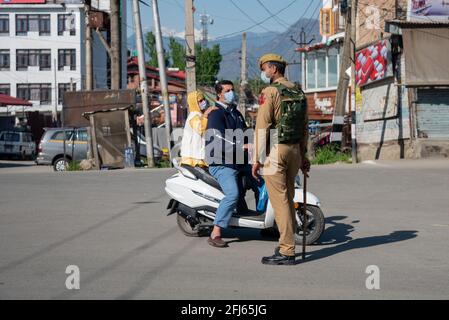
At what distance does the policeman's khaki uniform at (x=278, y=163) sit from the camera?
7.51 m

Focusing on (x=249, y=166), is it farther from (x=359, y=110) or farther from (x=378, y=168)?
(x=359, y=110)

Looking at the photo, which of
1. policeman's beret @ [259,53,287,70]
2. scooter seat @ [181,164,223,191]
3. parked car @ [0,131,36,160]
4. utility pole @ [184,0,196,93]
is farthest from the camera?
parked car @ [0,131,36,160]

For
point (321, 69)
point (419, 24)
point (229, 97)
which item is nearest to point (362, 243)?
point (229, 97)

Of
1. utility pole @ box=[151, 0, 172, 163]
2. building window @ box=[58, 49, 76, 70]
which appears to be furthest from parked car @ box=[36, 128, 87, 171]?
building window @ box=[58, 49, 76, 70]

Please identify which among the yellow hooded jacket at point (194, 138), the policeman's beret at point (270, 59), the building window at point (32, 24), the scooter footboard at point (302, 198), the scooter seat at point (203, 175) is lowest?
the scooter footboard at point (302, 198)

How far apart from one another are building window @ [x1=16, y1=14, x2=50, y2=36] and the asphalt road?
6392 cm

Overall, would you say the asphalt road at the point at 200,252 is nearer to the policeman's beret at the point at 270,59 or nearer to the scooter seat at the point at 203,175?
the scooter seat at the point at 203,175

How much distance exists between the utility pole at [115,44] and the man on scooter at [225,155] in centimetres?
2160

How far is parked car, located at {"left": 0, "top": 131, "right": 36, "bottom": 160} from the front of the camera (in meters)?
46.2

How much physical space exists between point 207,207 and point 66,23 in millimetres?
Result: 69857

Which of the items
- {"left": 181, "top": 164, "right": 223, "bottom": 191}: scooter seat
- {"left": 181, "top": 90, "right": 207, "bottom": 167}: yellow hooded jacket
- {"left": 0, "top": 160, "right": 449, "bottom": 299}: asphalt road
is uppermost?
{"left": 181, "top": 90, "right": 207, "bottom": 167}: yellow hooded jacket

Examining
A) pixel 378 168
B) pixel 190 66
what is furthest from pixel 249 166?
pixel 190 66

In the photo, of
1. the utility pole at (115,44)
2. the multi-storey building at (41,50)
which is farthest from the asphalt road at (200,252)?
the multi-storey building at (41,50)

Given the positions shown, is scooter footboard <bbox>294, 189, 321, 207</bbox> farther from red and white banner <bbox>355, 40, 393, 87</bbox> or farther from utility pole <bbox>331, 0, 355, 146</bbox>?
red and white banner <bbox>355, 40, 393, 87</bbox>
